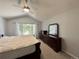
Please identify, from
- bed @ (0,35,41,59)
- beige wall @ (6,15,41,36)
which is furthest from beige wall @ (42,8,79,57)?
beige wall @ (6,15,41,36)

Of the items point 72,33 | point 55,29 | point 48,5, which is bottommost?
point 72,33

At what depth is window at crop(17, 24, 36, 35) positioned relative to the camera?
9484mm

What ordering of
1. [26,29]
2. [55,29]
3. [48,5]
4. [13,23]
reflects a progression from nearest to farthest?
[48,5]
[55,29]
[13,23]
[26,29]

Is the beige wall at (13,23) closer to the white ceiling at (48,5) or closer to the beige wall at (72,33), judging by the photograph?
the white ceiling at (48,5)

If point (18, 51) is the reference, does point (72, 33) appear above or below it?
above

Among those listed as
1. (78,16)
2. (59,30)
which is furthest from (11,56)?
(59,30)

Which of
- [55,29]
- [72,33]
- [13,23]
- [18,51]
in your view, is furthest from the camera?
[13,23]

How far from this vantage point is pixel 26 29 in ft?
31.7

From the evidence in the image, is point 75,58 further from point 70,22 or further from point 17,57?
point 17,57

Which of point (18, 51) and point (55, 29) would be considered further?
point (55, 29)

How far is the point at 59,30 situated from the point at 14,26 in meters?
5.70

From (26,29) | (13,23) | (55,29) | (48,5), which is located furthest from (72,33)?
(13,23)

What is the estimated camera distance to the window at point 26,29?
9.48 meters

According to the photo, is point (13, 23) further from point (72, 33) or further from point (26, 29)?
point (72, 33)
